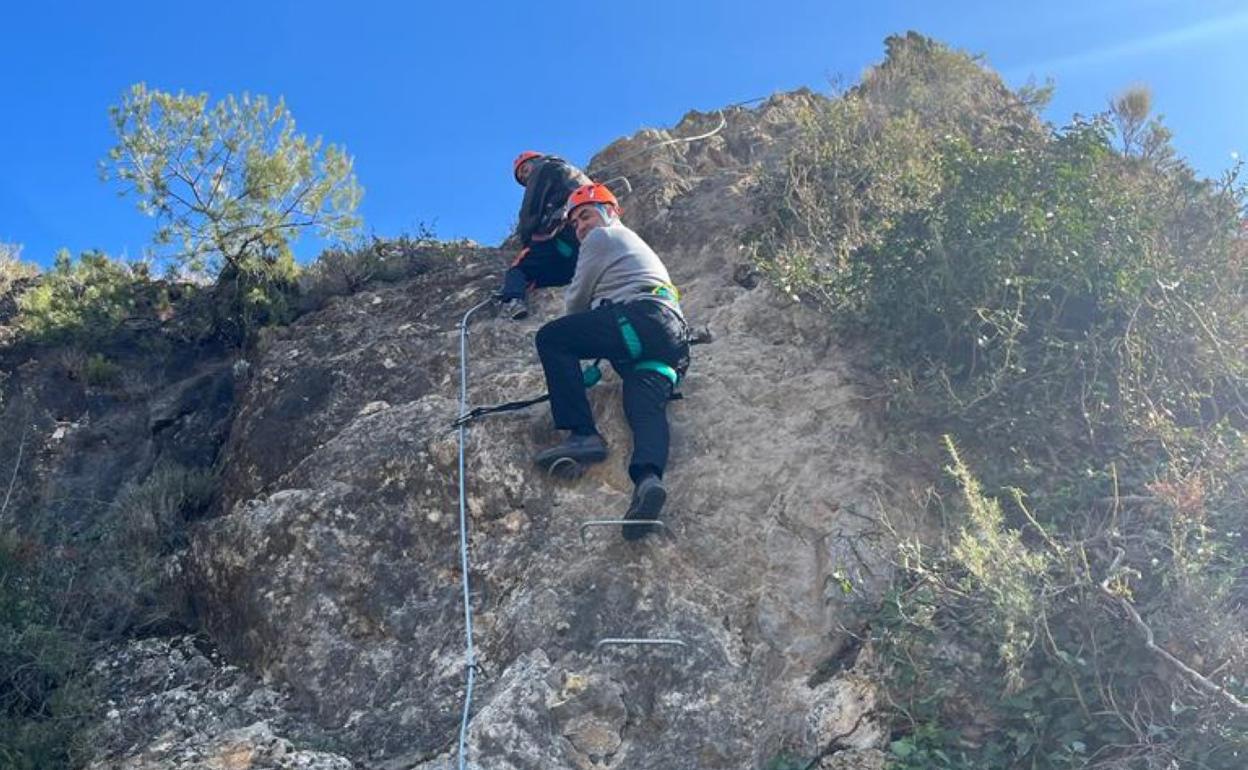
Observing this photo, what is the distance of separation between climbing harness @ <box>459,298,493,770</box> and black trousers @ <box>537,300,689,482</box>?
0.64 m

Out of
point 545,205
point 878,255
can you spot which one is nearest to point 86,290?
point 545,205

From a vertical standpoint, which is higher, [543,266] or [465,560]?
[543,266]

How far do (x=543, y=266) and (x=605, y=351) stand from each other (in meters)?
2.11

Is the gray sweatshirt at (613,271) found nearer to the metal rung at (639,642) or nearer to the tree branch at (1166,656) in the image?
the metal rung at (639,642)

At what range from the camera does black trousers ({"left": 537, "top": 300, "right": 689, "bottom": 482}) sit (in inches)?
249

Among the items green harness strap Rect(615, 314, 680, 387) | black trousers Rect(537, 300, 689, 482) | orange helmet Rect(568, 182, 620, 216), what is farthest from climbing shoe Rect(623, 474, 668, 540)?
orange helmet Rect(568, 182, 620, 216)

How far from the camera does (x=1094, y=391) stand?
234 inches

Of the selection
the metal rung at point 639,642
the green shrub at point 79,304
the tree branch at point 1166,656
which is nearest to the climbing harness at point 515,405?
the metal rung at point 639,642

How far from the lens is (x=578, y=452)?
20.8 ft

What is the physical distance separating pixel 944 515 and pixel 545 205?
4018mm

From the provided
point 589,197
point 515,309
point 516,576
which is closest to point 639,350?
point 589,197

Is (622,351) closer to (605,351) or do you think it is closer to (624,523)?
(605,351)

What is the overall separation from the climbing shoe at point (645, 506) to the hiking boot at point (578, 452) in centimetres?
56

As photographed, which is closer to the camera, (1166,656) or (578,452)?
(1166,656)
